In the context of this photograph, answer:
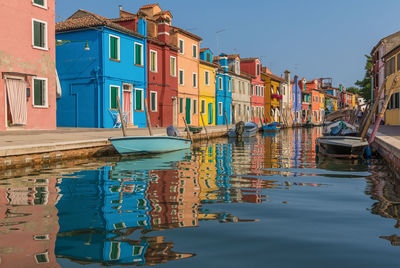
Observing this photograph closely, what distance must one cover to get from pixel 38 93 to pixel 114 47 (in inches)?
253

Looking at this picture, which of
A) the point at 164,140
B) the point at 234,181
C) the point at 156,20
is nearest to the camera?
the point at 234,181

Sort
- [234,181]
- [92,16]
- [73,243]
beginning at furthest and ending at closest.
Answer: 1. [92,16]
2. [234,181]
3. [73,243]

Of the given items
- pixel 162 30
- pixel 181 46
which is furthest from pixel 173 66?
pixel 162 30

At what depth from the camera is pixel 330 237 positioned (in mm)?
4648

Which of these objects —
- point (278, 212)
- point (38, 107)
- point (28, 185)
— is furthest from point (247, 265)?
point (38, 107)

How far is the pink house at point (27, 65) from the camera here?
18.3 m

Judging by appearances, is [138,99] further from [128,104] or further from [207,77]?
[207,77]

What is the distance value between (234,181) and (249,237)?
466cm

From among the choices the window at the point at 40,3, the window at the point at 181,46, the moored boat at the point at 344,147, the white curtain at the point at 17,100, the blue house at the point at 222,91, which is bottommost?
the moored boat at the point at 344,147

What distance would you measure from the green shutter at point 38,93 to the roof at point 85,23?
532 centimetres

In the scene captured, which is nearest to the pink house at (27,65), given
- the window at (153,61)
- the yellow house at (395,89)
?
the window at (153,61)

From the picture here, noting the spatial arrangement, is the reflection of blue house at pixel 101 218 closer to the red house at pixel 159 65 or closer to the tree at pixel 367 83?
the red house at pixel 159 65

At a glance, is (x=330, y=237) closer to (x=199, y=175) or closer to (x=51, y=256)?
(x=51, y=256)

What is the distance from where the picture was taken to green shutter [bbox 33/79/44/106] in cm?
2000
